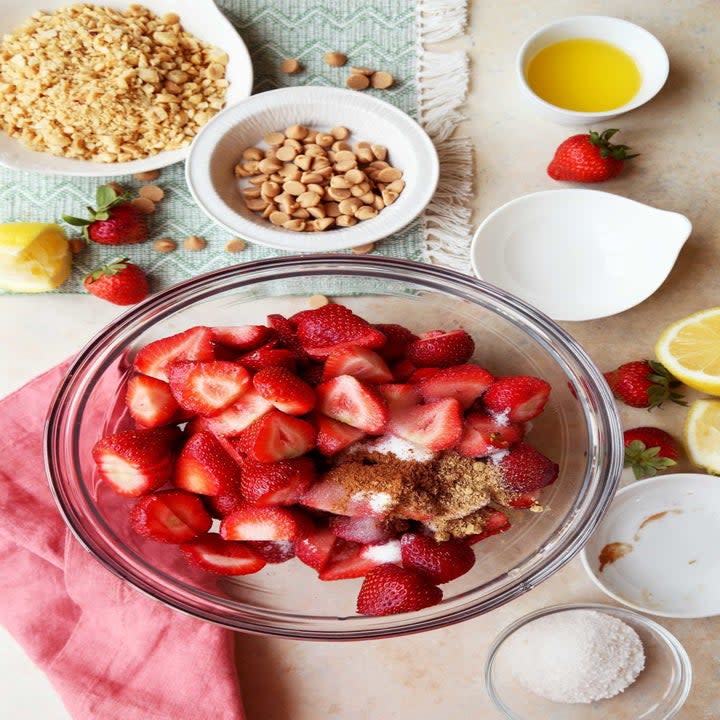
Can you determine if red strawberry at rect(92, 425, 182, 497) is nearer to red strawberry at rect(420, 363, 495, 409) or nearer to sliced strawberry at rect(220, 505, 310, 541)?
sliced strawberry at rect(220, 505, 310, 541)

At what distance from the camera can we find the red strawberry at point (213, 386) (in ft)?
3.69

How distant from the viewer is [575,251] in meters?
1.48

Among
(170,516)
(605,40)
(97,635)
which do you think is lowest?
(97,635)

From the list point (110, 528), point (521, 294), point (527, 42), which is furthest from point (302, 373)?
point (527, 42)

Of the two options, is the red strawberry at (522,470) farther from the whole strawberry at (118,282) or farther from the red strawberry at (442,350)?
the whole strawberry at (118,282)

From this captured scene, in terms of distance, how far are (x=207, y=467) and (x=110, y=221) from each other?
1.76 feet

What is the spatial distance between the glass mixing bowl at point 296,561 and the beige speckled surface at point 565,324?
23 centimetres

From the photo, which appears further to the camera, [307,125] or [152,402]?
[307,125]

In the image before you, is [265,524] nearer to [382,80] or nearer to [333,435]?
[333,435]

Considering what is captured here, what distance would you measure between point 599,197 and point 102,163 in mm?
845

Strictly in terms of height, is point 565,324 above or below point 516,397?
below

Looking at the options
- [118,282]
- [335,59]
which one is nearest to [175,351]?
[118,282]

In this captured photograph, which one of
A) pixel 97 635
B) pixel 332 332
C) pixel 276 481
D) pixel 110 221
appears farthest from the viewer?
pixel 110 221

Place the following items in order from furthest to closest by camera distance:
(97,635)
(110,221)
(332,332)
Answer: (110,221)
(97,635)
(332,332)
